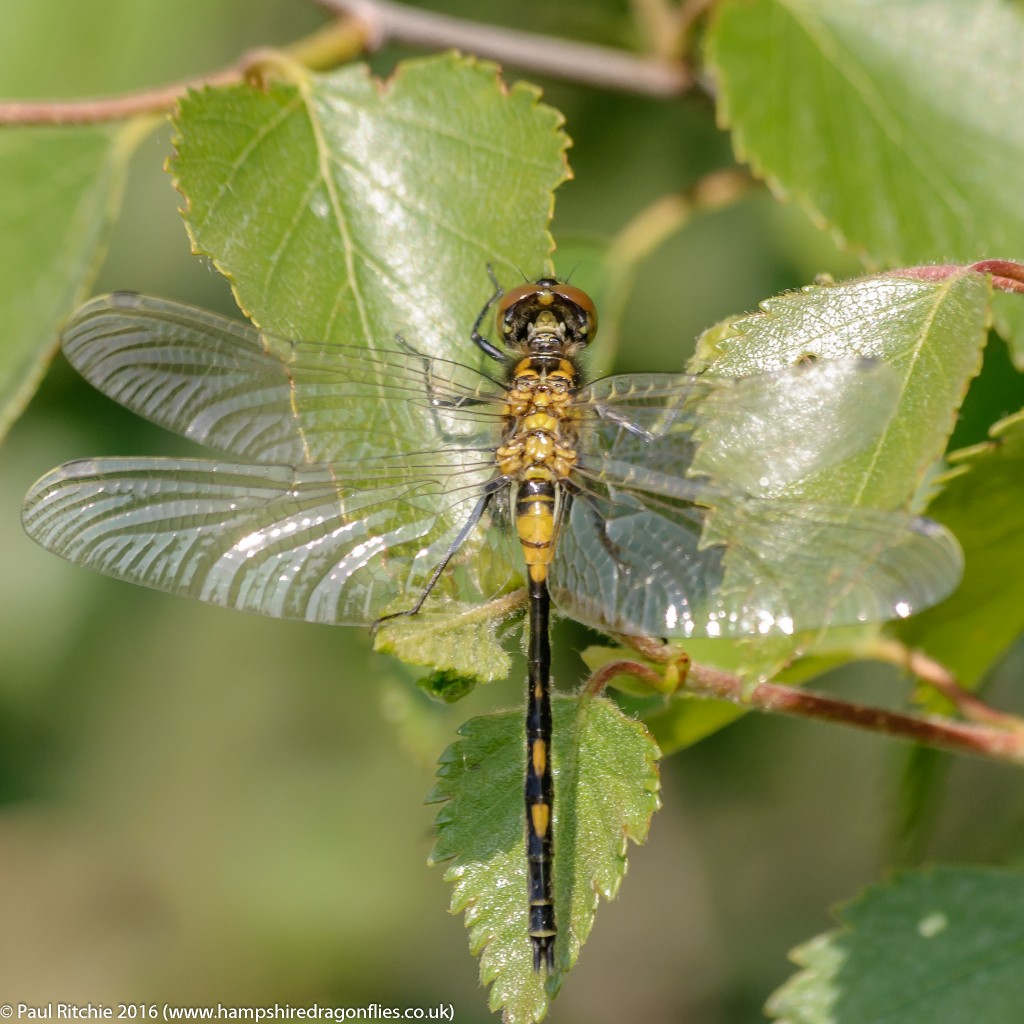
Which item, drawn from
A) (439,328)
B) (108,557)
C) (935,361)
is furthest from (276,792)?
(935,361)

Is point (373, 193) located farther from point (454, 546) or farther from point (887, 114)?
point (887, 114)

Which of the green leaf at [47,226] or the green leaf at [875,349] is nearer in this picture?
the green leaf at [875,349]

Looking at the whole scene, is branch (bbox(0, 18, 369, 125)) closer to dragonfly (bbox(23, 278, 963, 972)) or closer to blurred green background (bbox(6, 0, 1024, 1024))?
dragonfly (bbox(23, 278, 963, 972))

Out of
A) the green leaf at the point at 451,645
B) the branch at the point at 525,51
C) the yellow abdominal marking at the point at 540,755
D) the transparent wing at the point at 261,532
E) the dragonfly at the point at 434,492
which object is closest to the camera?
the green leaf at the point at 451,645

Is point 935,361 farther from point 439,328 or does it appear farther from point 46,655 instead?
point 46,655

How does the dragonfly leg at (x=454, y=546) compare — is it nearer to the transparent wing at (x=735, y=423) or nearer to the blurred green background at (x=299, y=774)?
the transparent wing at (x=735, y=423)

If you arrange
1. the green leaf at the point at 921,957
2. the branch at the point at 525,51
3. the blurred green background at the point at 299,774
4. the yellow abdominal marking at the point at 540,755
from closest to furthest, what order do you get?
the yellow abdominal marking at the point at 540,755 < the green leaf at the point at 921,957 < the branch at the point at 525,51 < the blurred green background at the point at 299,774

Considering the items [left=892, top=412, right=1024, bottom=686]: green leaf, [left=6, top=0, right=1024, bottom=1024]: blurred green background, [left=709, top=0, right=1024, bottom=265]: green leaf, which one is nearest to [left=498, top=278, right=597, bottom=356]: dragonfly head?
[left=709, top=0, right=1024, bottom=265]: green leaf

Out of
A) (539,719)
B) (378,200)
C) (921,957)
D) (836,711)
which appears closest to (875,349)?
(836,711)

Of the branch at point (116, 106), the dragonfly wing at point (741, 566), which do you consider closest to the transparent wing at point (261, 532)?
the dragonfly wing at point (741, 566)
